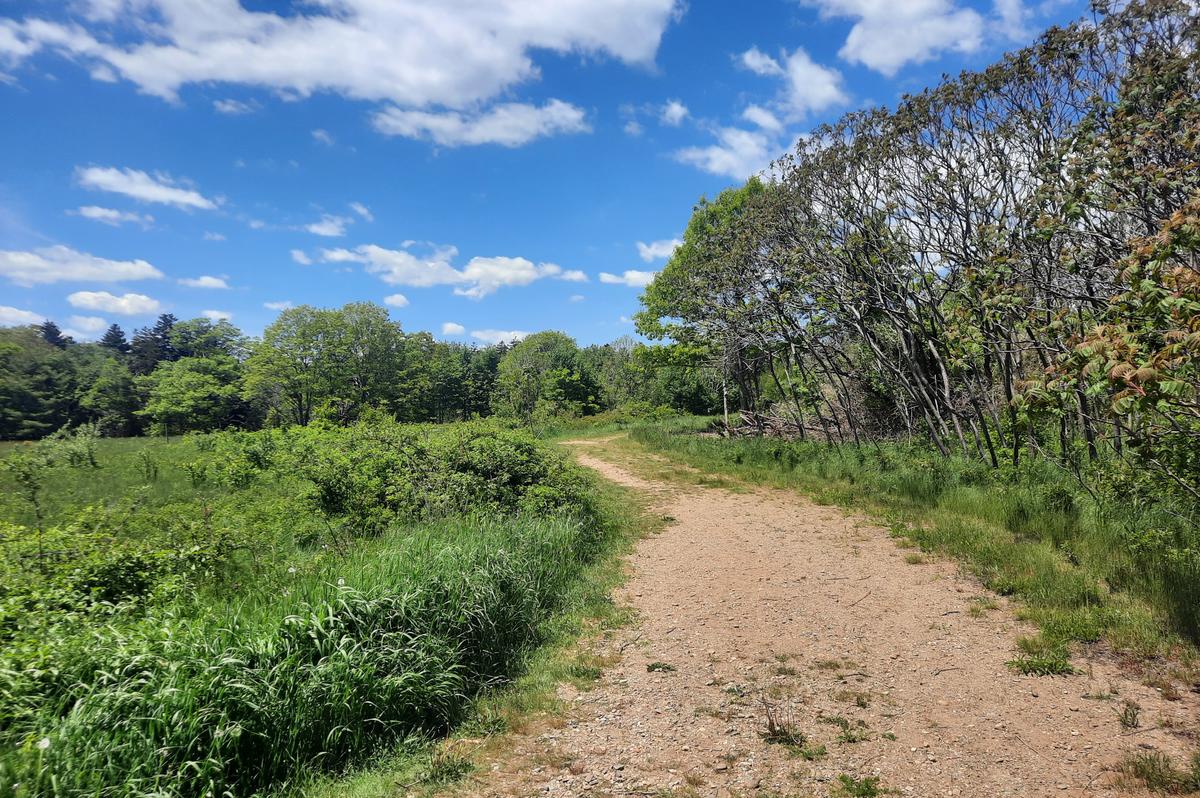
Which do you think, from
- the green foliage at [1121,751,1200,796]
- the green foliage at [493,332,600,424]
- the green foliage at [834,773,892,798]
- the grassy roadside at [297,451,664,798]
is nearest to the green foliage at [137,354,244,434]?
the green foliage at [493,332,600,424]

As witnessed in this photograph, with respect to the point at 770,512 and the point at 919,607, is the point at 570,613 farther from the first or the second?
the point at 770,512

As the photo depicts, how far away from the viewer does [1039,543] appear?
6.37m

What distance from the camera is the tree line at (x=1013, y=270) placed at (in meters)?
4.03

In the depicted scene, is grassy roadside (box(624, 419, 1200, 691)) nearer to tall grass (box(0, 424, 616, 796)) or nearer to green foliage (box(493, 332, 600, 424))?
tall grass (box(0, 424, 616, 796))

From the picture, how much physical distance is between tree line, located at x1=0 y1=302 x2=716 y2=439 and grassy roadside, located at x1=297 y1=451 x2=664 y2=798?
61.1 ft

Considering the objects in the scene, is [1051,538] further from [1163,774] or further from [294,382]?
[294,382]

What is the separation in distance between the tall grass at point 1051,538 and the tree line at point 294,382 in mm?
15249

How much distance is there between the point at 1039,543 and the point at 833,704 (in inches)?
171

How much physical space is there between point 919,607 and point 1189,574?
2.25 m

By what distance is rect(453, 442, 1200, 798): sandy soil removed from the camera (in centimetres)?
315

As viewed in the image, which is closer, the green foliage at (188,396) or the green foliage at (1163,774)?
the green foliage at (1163,774)

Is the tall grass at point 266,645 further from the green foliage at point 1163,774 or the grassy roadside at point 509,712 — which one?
the green foliage at point 1163,774

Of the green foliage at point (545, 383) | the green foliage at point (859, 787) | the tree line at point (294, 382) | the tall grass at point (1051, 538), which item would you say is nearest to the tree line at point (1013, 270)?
the tall grass at point (1051, 538)

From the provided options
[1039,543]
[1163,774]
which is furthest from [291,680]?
[1039,543]
